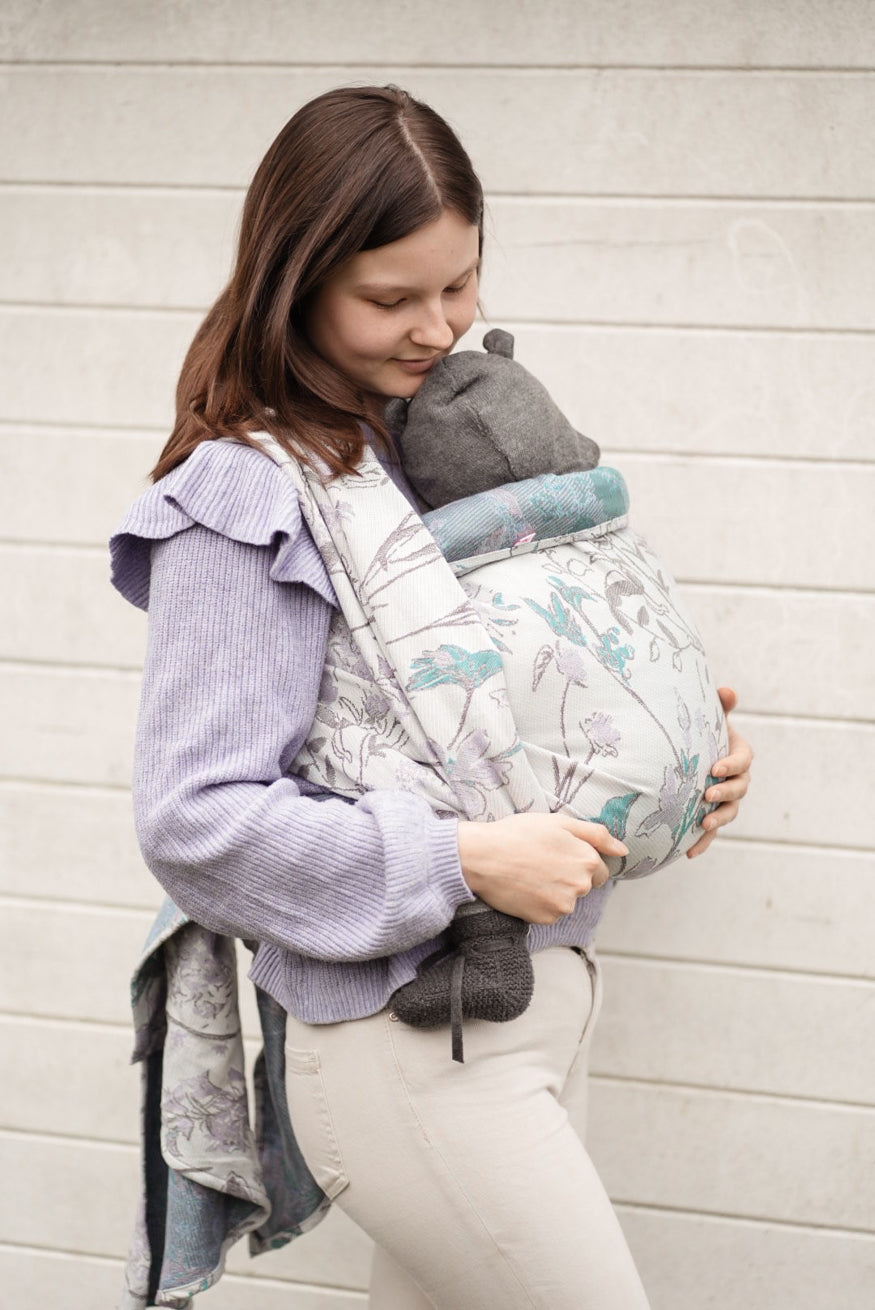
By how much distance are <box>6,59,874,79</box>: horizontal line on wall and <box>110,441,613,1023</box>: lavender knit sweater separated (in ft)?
3.83

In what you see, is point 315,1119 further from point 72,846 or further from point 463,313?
point 72,846

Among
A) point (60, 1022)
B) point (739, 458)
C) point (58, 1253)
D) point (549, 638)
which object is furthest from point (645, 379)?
point (58, 1253)

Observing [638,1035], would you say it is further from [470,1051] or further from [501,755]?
[501,755]

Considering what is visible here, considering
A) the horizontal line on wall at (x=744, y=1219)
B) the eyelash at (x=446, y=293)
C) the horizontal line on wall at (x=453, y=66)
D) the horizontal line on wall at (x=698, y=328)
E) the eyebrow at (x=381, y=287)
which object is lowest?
the horizontal line on wall at (x=744, y=1219)

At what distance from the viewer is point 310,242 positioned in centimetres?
131

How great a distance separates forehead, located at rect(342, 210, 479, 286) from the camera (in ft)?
4.38

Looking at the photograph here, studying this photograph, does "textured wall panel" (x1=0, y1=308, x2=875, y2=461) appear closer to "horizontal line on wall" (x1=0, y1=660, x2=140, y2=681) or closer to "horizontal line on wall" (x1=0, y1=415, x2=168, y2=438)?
"horizontal line on wall" (x1=0, y1=415, x2=168, y2=438)

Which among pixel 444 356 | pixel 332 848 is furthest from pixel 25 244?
pixel 332 848

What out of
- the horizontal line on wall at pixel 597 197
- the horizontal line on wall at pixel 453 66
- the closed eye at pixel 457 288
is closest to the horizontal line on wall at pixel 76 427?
the horizontal line on wall at pixel 597 197

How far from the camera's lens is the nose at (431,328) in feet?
4.58

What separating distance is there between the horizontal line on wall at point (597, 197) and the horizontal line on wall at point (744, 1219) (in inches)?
72.4

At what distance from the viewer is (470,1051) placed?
1.31m

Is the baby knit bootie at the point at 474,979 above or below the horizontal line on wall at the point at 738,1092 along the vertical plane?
above

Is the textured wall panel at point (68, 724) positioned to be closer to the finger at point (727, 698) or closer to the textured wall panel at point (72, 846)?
the textured wall panel at point (72, 846)
